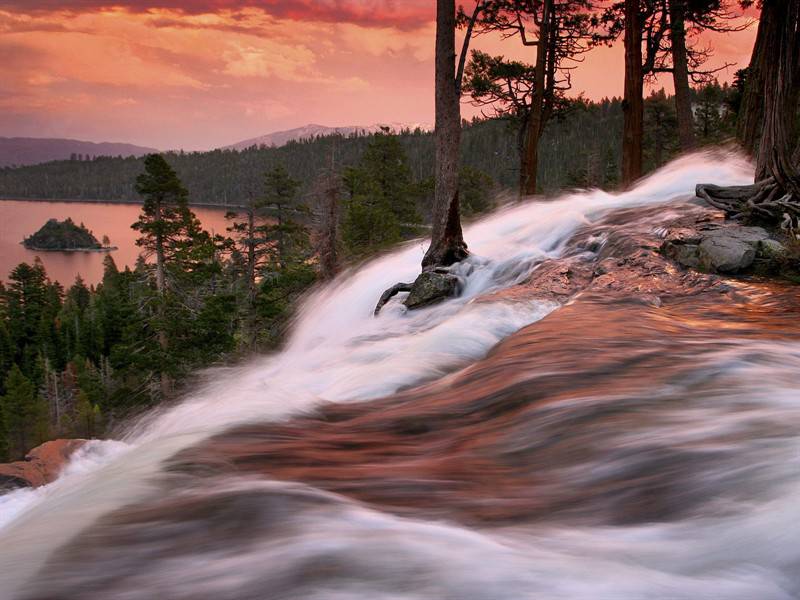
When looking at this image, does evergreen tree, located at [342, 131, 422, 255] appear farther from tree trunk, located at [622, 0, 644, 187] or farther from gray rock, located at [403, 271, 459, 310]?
gray rock, located at [403, 271, 459, 310]

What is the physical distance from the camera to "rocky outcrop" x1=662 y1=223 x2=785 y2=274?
6.33m

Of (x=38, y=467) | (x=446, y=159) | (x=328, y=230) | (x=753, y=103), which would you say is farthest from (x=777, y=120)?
(x=328, y=230)

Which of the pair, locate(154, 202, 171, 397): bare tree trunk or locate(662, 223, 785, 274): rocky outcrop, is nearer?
locate(662, 223, 785, 274): rocky outcrop

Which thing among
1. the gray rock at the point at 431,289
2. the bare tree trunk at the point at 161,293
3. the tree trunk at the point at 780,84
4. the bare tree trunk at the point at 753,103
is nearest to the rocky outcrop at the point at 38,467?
the gray rock at the point at 431,289

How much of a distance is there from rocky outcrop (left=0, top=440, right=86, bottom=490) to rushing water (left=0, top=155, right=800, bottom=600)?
5.17m

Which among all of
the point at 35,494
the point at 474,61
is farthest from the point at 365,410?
the point at 474,61

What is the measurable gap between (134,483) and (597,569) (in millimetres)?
1988

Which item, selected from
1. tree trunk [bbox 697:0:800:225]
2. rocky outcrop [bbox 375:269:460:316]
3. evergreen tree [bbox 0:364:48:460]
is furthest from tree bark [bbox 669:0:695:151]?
evergreen tree [bbox 0:364:48:460]

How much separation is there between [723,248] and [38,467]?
9.27 meters

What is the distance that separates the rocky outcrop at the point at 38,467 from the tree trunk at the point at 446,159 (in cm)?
633

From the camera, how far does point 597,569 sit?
193 cm

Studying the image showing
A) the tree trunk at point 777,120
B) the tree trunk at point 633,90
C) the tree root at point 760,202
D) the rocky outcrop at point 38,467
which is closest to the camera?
the tree root at point 760,202

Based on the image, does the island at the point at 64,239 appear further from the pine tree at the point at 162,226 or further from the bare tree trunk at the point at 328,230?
the bare tree trunk at the point at 328,230

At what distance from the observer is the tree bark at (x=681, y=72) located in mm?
15797
